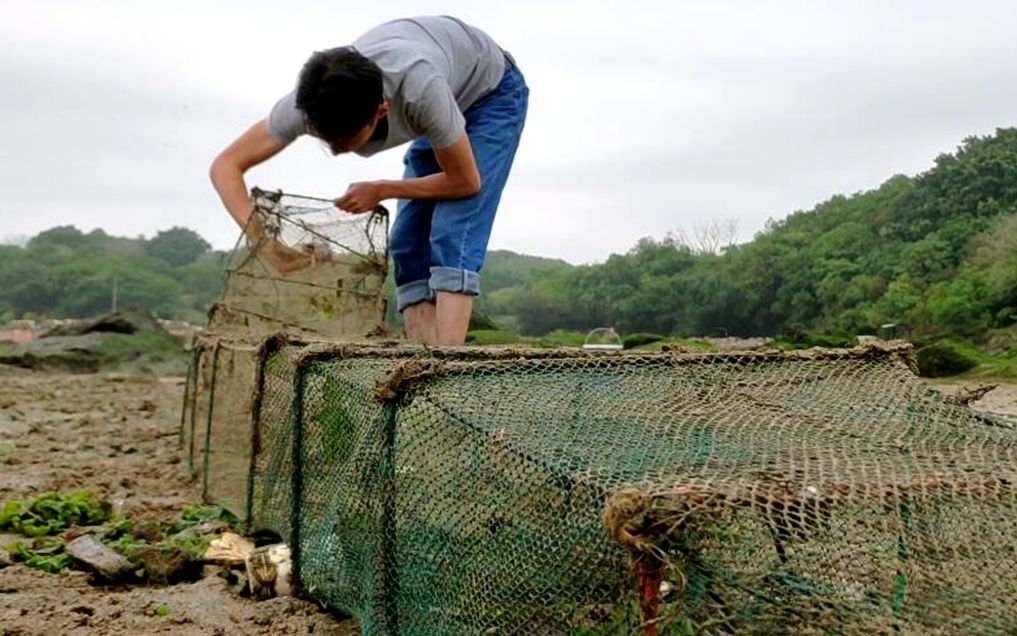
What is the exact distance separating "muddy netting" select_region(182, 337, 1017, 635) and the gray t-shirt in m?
0.73

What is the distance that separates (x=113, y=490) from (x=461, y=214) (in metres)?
1.49

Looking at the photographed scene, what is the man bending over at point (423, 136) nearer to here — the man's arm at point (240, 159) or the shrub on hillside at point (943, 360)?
the man's arm at point (240, 159)

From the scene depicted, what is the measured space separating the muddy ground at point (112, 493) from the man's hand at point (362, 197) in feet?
3.30

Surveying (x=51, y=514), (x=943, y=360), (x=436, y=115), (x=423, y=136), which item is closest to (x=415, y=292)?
(x=423, y=136)

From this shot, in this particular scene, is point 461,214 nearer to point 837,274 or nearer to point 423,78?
point 423,78

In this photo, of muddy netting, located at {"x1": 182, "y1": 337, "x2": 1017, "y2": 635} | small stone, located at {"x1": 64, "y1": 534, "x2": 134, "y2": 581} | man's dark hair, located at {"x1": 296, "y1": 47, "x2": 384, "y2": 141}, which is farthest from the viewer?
man's dark hair, located at {"x1": 296, "y1": 47, "x2": 384, "y2": 141}

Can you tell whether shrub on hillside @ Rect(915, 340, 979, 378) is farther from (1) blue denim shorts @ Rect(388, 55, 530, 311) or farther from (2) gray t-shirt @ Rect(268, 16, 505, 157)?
(2) gray t-shirt @ Rect(268, 16, 505, 157)

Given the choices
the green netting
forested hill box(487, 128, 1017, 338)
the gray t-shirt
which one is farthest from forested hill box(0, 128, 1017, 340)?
the green netting

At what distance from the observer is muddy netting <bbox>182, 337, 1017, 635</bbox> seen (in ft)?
3.73

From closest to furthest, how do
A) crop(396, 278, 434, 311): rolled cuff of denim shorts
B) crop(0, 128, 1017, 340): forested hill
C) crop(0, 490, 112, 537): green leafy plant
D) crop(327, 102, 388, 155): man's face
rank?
1. crop(327, 102, 388, 155): man's face
2. crop(0, 490, 112, 537): green leafy plant
3. crop(396, 278, 434, 311): rolled cuff of denim shorts
4. crop(0, 128, 1017, 340): forested hill

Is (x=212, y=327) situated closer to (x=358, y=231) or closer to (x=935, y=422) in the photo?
(x=358, y=231)

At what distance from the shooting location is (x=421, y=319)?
3.37 meters

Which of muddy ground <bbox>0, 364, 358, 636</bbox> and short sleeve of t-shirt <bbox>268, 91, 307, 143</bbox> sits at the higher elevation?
short sleeve of t-shirt <bbox>268, 91, 307, 143</bbox>

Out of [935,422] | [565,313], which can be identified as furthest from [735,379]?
[565,313]
